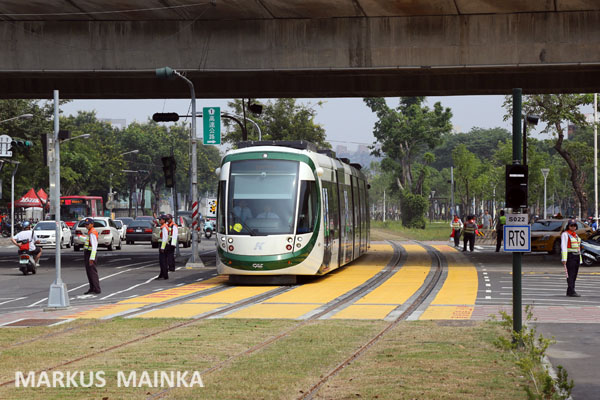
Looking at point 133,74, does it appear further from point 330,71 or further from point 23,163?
point 23,163

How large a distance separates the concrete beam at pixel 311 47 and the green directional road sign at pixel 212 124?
26.7 ft

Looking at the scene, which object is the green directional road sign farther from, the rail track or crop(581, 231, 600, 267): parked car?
crop(581, 231, 600, 267): parked car

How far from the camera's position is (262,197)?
25.2 m

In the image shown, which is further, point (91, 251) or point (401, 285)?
point (401, 285)

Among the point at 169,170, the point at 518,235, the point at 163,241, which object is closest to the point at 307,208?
the point at 163,241

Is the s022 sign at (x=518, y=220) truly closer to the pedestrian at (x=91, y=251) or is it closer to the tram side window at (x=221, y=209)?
the pedestrian at (x=91, y=251)

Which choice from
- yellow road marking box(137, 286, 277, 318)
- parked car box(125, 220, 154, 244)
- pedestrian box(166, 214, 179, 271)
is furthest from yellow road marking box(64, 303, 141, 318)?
parked car box(125, 220, 154, 244)

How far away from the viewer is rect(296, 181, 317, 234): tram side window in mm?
25141

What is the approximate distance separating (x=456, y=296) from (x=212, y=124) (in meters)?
21.8

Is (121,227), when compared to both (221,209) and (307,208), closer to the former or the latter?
(221,209)

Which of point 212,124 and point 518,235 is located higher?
point 212,124

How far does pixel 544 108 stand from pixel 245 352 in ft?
156

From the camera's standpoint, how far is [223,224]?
82.9 feet

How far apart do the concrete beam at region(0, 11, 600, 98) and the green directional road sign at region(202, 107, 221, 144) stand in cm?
813
